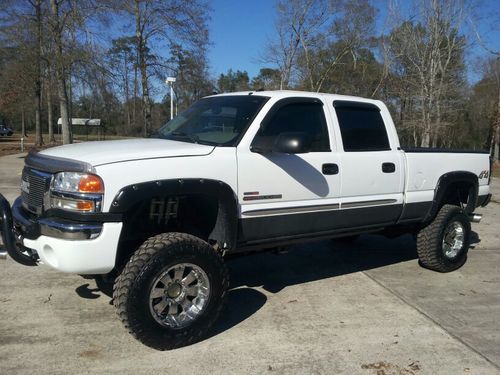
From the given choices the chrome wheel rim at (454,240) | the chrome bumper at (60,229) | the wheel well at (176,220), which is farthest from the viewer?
the chrome wheel rim at (454,240)

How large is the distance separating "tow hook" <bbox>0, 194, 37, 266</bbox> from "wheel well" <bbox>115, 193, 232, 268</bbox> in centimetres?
69

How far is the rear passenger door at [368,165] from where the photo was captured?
16.0 feet

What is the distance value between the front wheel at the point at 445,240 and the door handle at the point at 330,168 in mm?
1940

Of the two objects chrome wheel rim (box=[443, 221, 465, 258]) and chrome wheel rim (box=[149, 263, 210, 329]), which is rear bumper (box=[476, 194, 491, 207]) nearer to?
chrome wheel rim (box=[443, 221, 465, 258])

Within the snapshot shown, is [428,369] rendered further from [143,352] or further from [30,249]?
[30,249]

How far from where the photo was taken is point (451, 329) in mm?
4332

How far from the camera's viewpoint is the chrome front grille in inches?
145

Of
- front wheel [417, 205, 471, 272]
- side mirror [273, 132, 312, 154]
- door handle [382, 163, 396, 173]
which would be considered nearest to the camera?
side mirror [273, 132, 312, 154]

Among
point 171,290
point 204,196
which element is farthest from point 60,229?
point 204,196

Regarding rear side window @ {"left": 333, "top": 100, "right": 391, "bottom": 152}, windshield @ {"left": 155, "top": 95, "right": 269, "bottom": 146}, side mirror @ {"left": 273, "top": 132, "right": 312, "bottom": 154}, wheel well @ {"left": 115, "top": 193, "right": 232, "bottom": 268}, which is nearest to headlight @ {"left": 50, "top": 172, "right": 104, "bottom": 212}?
wheel well @ {"left": 115, "top": 193, "right": 232, "bottom": 268}

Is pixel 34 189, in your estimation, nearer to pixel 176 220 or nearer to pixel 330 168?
pixel 176 220

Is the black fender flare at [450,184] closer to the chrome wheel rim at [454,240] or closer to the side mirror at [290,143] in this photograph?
the chrome wheel rim at [454,240]

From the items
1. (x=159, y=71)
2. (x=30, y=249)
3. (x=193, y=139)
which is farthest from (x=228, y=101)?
(x=159, y=71)

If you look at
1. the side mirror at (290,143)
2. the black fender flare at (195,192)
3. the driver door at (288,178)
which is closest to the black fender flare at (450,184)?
the driver door at (288,178)
